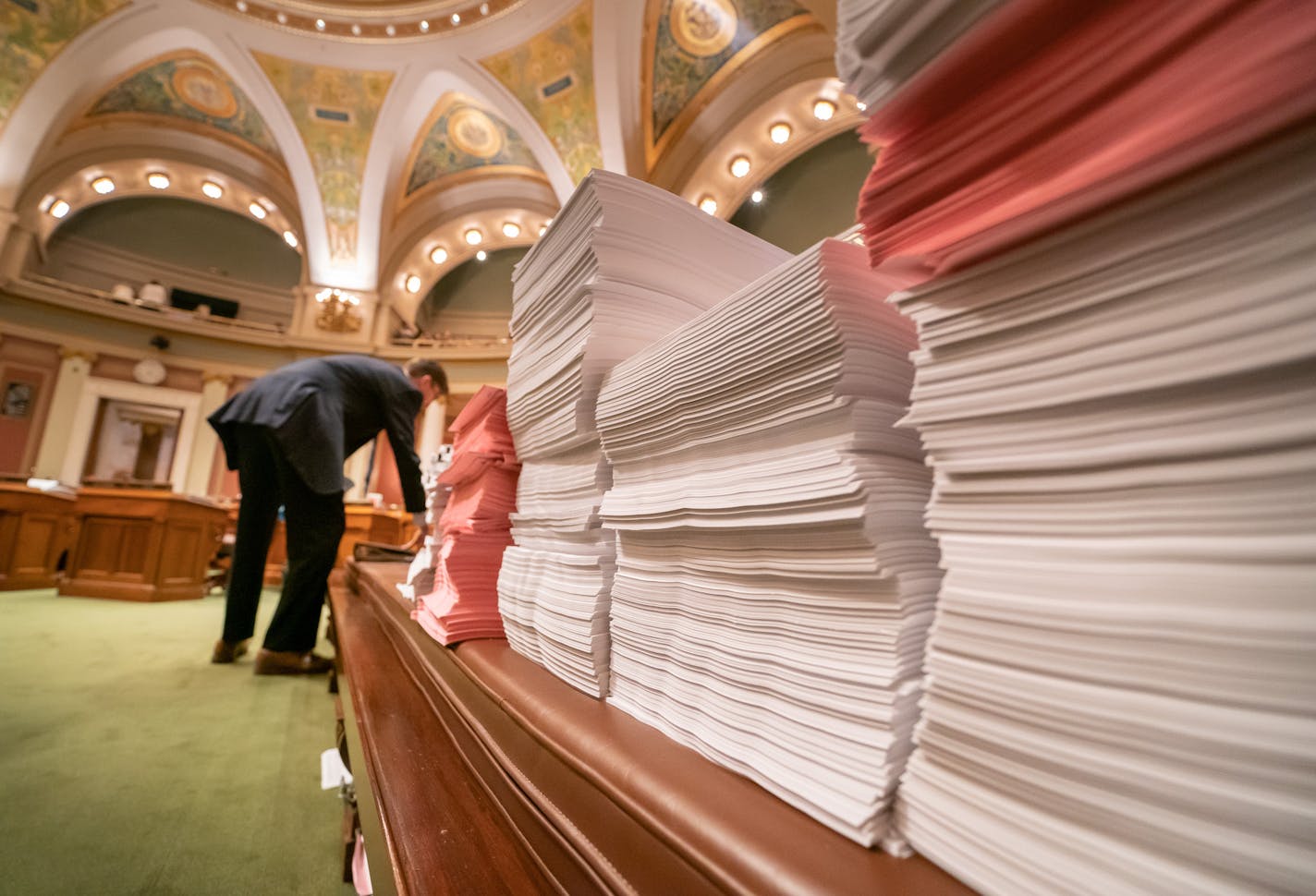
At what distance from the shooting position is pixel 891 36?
28 centimetres

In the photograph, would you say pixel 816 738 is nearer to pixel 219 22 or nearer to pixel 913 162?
pixel 913 162

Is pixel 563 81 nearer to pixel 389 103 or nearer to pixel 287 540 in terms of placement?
pixel 389 103

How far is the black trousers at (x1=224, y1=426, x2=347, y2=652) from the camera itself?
1967 mm

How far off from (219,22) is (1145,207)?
1191cm

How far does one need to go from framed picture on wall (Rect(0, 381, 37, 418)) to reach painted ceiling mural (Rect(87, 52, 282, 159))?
435 centimetres

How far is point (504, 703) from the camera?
1.71 ft

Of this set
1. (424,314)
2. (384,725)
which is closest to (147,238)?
(424,314)

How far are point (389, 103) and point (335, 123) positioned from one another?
1.09m

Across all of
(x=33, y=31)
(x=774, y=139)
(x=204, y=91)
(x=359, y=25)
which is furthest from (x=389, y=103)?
(x=774, y=139)

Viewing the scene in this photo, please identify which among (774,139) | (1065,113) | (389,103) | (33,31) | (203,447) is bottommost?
(1065,113)

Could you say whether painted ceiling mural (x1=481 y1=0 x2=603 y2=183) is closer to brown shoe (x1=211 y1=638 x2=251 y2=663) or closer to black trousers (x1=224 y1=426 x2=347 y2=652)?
black trousers (x1=224 y1=426 x2=347 y2=652)

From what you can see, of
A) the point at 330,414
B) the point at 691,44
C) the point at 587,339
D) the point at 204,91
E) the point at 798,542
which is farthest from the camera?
the point at 204,91

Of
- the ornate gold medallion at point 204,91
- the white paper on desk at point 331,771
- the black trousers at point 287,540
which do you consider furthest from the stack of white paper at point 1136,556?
the ornate gold medallion at point 204,91

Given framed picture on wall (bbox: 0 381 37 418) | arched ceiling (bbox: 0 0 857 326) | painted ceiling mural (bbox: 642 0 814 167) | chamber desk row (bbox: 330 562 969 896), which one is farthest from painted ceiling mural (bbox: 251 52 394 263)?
chamber desk row (bbox: 330 562 969 896)
